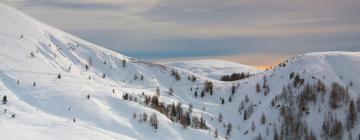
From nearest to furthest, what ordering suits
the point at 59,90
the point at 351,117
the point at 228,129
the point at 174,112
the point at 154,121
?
the point at 154,121 → the point at 59,90 → the point at 174,112 → the point at 351,117 → the point at 228,129

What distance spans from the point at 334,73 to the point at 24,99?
2195 inches

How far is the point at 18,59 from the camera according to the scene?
62.8 meters

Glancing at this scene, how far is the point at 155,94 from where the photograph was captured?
7700 centimetres

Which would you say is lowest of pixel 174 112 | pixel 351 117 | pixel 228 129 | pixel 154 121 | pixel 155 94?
pixel 228 129

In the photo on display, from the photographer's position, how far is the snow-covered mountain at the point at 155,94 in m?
50.9

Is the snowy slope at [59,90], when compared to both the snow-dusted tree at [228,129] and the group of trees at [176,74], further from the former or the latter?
the snow-dusted tree at [228,129]

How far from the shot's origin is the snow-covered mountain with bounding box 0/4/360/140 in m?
50.9

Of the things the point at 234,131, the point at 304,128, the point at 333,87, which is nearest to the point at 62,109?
the point at 234,131

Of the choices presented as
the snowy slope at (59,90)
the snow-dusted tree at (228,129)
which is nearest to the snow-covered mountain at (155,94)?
the snowy slope at (59,90)

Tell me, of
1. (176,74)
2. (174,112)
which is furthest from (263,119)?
(174,112)

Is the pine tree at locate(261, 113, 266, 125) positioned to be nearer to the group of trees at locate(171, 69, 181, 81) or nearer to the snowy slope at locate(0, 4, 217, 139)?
the group of trees at locate(171, 69, 181, 81)

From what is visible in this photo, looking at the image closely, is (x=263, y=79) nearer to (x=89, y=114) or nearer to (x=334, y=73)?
(x=334, y=73)

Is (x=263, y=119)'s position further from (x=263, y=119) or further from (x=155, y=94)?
(x=155, y=94)

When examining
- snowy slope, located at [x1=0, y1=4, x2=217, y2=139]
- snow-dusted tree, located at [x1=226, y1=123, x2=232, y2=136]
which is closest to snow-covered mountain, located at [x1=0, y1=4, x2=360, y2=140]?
snowy slope, located at [x1=0, y1=4, x2=217, y2=139]
